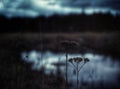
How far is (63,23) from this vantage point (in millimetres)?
6098

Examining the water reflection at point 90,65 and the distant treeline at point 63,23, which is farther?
the water reflection at point 90,65

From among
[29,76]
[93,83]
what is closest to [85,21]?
[93,83]

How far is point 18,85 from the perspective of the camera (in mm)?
6145

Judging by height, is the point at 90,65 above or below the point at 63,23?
below

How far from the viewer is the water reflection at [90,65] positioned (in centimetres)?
625

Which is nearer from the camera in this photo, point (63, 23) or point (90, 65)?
point (63, 23)

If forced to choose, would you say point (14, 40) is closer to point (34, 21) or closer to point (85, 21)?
point (34, 21)

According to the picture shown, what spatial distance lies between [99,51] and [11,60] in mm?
2465

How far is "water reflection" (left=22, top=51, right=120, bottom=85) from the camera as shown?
625 cm

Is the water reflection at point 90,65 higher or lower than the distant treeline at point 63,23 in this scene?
lower

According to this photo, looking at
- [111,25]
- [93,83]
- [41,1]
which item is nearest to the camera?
[41,1]

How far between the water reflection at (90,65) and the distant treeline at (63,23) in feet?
2.38

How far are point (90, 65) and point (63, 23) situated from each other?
141 cm

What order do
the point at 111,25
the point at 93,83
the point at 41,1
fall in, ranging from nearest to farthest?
1. the point at 41,1
2. the point at 111,25
3. the point at 93,83
